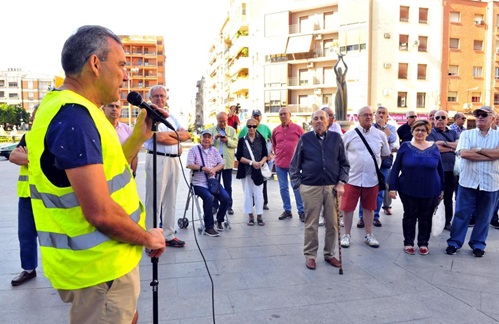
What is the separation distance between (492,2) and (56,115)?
159ft

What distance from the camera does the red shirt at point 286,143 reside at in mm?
7719

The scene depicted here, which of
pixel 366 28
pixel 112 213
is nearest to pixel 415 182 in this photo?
pixel 112 213

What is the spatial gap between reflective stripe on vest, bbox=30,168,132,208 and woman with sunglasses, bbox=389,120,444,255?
4503 mm

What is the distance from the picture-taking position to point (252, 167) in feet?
23.5

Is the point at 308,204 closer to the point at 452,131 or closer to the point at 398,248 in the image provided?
the point at 398,248

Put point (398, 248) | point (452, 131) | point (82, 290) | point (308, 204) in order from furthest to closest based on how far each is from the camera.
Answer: point (452, 131) < point (398, 248) < point (308, 204) < point (82, 290)

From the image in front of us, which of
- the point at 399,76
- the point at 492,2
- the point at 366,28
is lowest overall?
the point at 399,76

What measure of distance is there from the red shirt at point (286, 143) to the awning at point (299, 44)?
3570 cm

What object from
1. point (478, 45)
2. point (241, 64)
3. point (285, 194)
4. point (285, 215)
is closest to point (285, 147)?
point (285, 194)

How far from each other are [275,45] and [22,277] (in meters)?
42.1

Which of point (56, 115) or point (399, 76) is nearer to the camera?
point (56, 115)

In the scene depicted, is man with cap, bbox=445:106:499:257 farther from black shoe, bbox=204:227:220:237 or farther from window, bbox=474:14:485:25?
window, bbox=474:14:485:25

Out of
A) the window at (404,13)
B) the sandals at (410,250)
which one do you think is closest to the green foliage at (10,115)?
the window at (404,13)

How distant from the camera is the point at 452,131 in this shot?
22.4 ft
